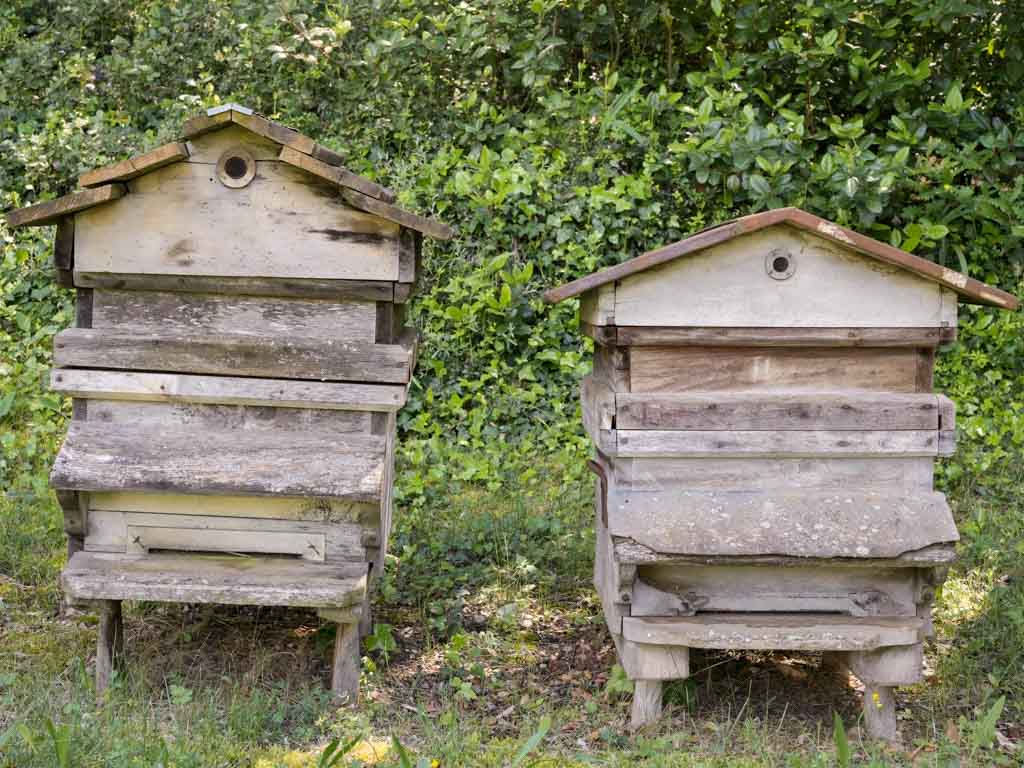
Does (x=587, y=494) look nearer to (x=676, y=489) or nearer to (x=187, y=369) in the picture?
(x=676, y=489)

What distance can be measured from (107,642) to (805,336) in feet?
9.93

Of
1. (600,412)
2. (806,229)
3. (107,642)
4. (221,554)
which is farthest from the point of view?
(107,642)

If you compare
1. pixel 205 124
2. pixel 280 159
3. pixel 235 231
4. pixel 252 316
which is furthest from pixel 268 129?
pixel 252 316

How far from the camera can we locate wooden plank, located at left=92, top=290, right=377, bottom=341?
13.4 feet

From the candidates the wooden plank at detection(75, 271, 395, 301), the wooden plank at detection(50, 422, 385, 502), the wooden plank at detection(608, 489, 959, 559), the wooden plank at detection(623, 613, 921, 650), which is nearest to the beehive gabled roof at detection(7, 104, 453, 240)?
the wooden plank at detection(75, 271, 395, 301)

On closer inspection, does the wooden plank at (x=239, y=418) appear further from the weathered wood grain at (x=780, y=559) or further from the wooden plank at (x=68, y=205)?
the weathered wood grain at (x=780, y=559)

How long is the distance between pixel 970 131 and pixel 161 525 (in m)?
6.48

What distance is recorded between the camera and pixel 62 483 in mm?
3994

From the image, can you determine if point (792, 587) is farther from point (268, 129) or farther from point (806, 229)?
point (268, 129)

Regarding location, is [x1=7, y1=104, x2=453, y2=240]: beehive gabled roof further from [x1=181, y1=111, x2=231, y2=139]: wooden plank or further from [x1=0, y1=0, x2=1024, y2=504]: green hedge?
[x1=0, y1=0, x2=1024, y2=504]: green hedge

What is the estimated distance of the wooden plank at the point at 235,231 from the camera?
4.00 m

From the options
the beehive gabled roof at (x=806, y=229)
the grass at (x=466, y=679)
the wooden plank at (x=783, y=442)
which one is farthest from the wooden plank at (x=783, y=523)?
the beehive gabled roof at (x=806, y=229)

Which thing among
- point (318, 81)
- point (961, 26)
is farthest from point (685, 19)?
point (318, 81)

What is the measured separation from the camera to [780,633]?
3887 mm
